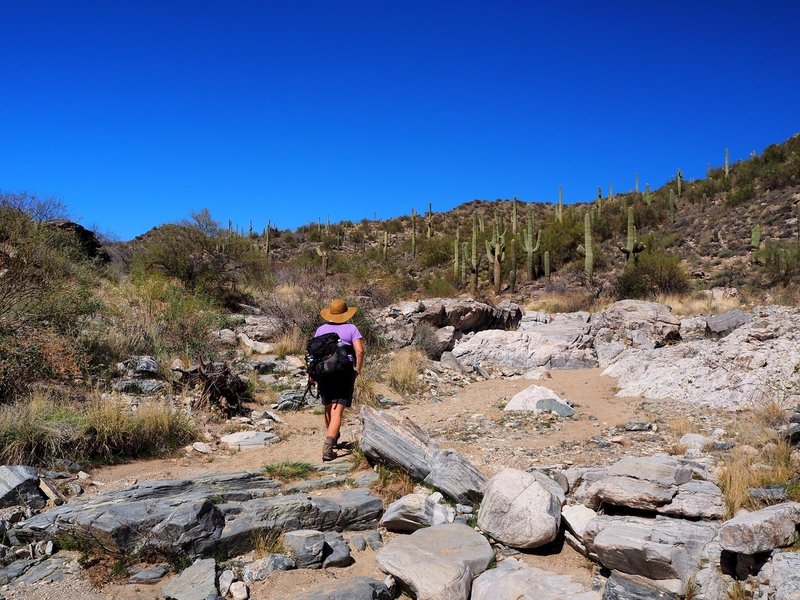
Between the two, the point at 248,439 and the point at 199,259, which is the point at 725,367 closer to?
the point at 248,439

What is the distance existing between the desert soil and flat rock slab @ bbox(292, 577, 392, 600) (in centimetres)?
16

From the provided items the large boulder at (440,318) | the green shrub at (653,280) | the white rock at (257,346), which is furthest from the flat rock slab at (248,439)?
the green shrub at (653,280)

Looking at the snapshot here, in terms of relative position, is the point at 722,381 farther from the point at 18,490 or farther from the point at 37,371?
the point at 37,371

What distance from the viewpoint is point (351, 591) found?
335 cm

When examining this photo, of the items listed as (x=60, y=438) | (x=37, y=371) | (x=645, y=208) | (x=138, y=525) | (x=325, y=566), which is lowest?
(x=325, y=566)

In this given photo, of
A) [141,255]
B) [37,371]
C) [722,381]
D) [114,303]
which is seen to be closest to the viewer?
[37,371]

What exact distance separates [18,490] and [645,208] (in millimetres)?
31151

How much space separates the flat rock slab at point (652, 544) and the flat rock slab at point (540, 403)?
12.4ft

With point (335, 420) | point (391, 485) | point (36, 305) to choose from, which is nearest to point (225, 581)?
point (391, 485)

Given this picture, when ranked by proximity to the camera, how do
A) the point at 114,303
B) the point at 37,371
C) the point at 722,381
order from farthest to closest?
the point at 114,303 < the point at 722,381 < the point at 37,371

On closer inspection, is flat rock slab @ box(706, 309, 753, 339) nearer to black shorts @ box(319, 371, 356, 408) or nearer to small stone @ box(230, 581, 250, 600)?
black shorts @ box(319, 371, 356, 408)

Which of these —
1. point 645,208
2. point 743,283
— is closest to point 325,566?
point 743,283

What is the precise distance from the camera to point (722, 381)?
7.93 metres

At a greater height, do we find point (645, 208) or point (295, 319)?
point (645, 208)
